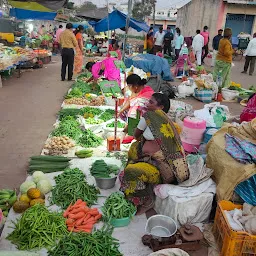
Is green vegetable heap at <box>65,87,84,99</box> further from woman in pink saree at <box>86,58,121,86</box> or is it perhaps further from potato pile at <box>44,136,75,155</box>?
potato pile at <box>44,136,75,155</box>

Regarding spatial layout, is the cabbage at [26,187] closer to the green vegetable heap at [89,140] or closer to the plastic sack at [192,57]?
the green vegetable heap at [89,140]

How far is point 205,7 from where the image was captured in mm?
20625

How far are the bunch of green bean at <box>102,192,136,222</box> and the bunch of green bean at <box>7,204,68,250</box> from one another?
49 cm

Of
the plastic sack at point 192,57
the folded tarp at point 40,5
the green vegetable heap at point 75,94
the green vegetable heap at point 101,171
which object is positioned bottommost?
the green vegetable heap at point 101,171

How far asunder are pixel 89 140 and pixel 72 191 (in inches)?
69.1

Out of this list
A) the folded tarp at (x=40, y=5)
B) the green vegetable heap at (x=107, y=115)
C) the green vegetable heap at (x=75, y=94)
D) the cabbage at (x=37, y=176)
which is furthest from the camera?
the folded tarp at (x=40, y=5)

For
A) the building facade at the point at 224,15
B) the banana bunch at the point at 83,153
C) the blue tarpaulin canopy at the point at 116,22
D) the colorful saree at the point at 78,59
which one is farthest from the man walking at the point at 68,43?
the building facade at the point at 224,15

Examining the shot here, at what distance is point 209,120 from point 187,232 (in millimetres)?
2596

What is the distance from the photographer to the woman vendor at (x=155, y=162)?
3.34m

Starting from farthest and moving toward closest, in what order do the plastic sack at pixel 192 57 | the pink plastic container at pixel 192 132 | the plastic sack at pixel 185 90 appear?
the plastic sack at pixel 192 57, the plastic sack at pixel 185 90, the pink plastic container at pixel 192 132

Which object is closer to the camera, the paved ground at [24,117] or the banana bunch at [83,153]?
the paved ground at [24,117]

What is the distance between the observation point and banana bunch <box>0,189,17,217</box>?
3.35 metres

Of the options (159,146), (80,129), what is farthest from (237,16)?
(159,146)

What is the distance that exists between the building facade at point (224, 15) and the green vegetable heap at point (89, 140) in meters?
17.5
